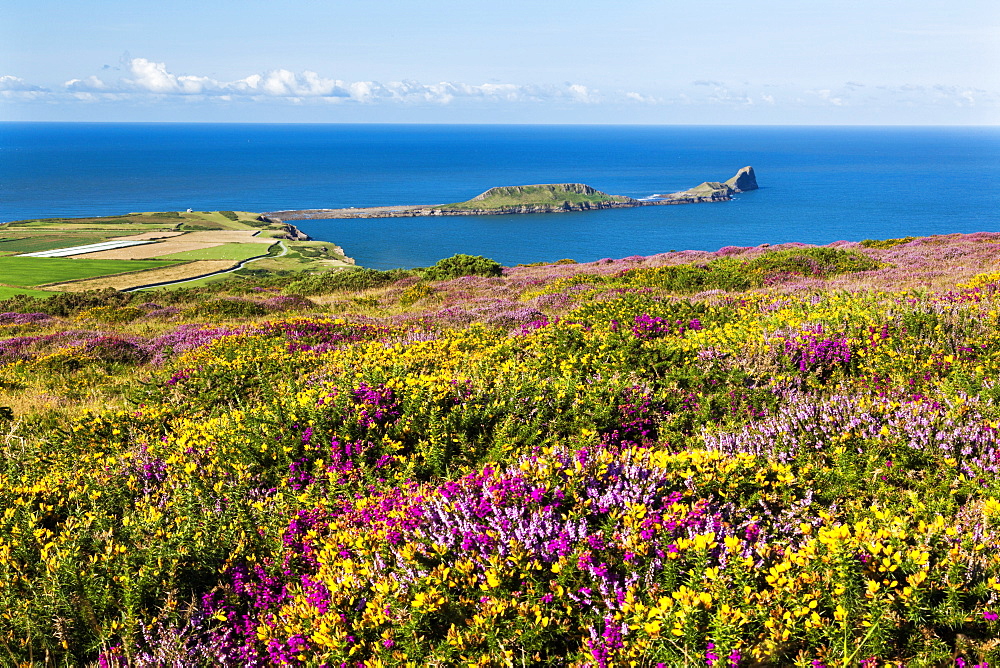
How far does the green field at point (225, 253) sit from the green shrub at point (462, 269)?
85.8m

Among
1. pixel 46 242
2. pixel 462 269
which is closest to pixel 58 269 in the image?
pixel 46 242

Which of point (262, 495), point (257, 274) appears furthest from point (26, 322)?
point (257, 274)

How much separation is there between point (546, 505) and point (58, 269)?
325 ft

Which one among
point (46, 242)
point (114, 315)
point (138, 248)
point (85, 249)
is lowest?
point (85, 249)

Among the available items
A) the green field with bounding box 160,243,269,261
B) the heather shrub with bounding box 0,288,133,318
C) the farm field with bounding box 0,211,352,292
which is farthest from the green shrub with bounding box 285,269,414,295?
the green field with bounding box 160,243,269,261

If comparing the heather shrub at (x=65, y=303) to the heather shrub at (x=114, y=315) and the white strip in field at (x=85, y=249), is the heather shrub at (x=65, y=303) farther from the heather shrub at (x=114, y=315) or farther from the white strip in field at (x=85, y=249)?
the white strip in field at (x=85, y=249)

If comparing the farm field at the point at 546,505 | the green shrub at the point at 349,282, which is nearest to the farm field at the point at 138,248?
the green shrub at the point at 349,282

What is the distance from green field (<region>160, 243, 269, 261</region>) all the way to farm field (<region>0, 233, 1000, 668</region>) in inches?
4334

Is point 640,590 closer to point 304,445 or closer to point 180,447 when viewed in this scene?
point 304,445

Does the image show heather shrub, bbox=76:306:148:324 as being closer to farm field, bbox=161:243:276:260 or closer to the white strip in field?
farm field, bbox=161:243:276:260

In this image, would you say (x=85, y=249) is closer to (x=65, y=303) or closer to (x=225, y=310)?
(x=65, y=303)

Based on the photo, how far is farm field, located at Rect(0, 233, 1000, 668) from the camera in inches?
128

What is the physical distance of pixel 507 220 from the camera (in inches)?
7603

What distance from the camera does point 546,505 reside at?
4234 millimetres
